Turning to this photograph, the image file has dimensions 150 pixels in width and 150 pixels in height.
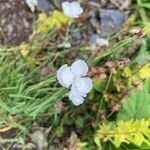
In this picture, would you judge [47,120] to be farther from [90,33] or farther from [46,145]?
[90,33]

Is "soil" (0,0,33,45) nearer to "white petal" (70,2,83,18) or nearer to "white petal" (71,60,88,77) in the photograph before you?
"white petal" (70,2,83,18)

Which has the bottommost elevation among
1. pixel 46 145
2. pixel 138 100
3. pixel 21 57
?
pixel 46 145

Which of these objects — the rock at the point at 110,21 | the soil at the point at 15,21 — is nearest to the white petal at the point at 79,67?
the soil at the point at 15,21

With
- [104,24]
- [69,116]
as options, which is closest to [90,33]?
[104,24]

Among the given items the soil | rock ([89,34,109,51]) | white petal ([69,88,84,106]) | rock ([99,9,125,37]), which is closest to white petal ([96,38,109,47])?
rock ([89,34,109,51])

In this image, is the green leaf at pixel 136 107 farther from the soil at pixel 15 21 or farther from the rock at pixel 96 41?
the soil at pixel 15 21

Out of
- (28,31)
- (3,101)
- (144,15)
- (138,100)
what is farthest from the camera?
(144,15)

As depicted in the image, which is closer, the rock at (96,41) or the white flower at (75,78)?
the white flower at (75,78)
